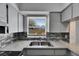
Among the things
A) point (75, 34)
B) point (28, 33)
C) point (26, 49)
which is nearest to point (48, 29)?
point (28, 33)

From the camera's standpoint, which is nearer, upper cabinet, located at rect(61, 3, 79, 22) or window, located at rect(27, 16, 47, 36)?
upper cabinet, located at rect(61, 3, 79, 22)

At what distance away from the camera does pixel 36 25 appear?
5.69 metres

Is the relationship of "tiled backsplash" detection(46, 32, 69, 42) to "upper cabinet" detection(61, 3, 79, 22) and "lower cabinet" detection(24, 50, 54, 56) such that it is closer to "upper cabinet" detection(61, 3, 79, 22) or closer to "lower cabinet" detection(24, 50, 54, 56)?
"upper cabinet" detection(61, 3, 79, 22)

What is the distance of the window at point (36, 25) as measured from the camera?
224 inches

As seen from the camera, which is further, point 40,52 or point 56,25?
point 56,25

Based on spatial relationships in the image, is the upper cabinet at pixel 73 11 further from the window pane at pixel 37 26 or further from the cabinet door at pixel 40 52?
the window pane at pixel 37 26

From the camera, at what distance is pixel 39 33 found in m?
5.72

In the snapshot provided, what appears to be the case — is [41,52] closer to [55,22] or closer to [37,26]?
[55,22]

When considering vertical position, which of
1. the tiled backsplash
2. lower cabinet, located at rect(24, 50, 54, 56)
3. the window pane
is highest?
the window pane

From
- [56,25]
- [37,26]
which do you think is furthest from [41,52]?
[37,26]

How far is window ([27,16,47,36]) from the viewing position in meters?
5.69

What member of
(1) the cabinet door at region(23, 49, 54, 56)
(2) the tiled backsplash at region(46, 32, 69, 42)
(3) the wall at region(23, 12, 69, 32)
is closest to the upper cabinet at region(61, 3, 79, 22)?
Answer: (1) the cabinet door at region(23, 49, 54, 56)

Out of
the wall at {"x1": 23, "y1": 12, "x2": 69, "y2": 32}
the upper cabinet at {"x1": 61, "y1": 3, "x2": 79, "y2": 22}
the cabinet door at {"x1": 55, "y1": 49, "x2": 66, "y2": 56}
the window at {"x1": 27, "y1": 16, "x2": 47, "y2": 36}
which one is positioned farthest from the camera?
the window at {"x1": 27, "y1": 16, "x2": 47, "y2": 36}

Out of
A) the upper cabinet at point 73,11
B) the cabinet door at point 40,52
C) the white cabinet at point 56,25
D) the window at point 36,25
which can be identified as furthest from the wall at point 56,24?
the cabinet door at point 40,52
